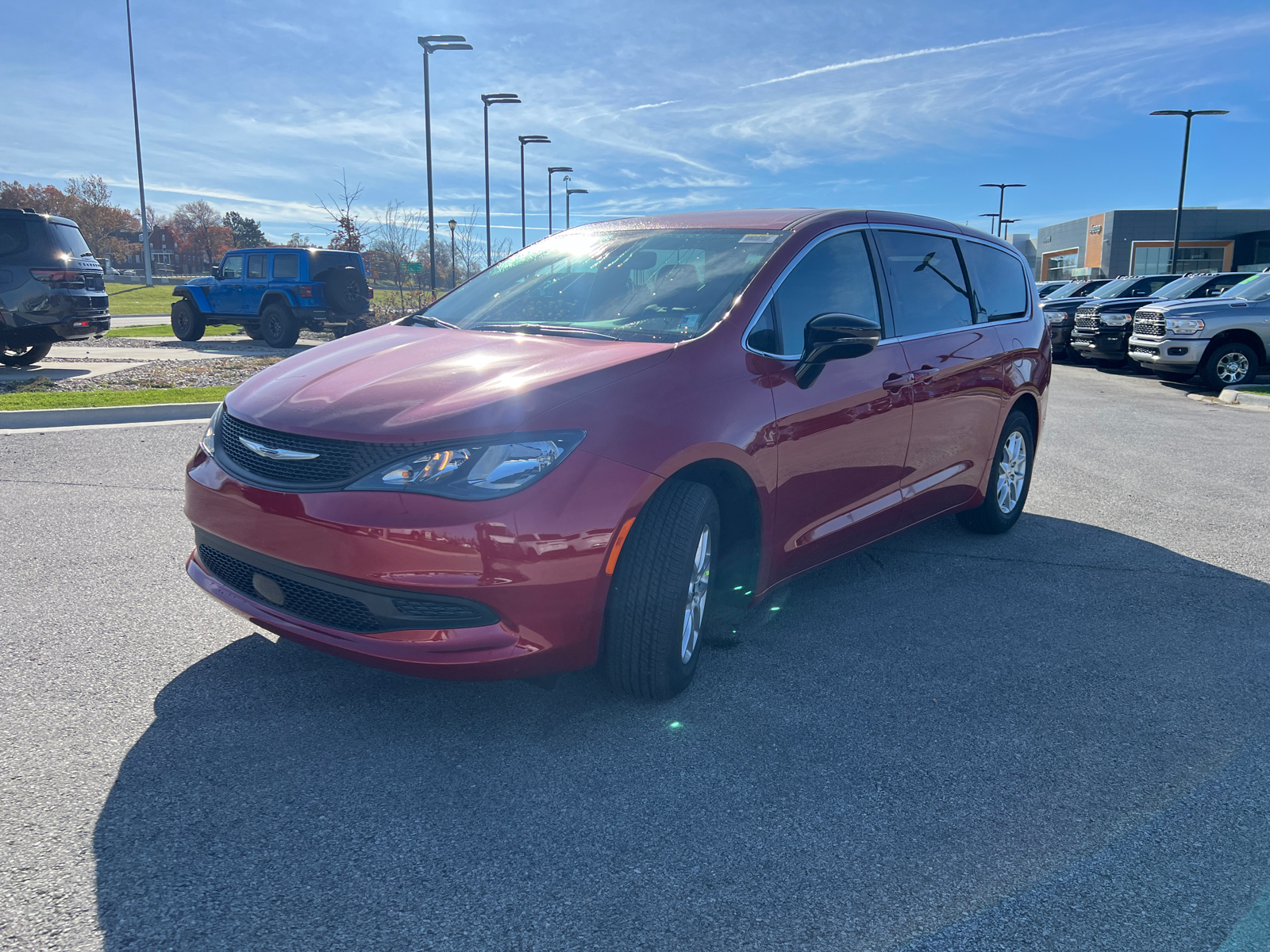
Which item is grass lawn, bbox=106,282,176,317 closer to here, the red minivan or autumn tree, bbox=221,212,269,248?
the red minivan

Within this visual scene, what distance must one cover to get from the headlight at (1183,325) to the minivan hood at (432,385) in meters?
14.0

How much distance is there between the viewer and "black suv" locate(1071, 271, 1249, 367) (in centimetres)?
1784

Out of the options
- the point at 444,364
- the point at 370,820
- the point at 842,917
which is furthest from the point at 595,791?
the point at 444,364

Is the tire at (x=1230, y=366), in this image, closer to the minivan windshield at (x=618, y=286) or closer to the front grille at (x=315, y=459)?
the minivan windshield at (x=618, y=286)

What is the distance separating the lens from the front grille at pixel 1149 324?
49.4 ft

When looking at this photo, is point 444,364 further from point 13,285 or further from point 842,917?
point 13,285

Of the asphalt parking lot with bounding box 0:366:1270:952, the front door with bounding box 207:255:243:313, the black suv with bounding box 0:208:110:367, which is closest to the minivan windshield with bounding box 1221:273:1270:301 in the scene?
the asphalt parking lot with bounding box 0:366:1270:952

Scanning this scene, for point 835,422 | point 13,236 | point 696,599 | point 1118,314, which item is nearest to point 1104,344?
point 1118,314

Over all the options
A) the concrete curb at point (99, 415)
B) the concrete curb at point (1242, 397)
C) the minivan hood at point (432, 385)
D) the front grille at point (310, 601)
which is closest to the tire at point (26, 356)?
the concrete curb at point (99, 415)

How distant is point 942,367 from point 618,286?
5.56ft

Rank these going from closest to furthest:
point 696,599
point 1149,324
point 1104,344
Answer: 1. point 696,599
2. point 1149,324
3. point 1104,344

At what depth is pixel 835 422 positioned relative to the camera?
3.79 m

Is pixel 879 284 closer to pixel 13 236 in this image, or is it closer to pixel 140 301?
pixel 13 236

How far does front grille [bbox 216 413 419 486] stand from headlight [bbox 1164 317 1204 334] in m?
15.0
